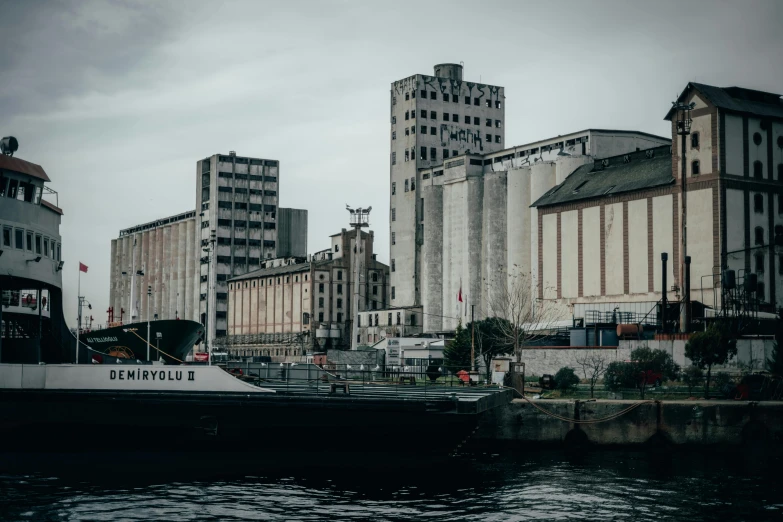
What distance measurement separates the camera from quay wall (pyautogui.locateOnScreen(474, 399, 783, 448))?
1660 inches

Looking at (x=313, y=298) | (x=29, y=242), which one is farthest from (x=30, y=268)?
(x=313, y=298)

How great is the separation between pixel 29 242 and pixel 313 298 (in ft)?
374

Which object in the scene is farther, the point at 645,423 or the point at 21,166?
the point at 645,423

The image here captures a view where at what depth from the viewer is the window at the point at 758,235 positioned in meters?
88.3

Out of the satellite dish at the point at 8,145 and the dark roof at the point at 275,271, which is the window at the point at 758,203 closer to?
the satellite dish at the point at 8,145

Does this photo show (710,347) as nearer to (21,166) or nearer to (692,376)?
(692,376)

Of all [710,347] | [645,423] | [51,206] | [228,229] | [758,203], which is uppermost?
[228,229]

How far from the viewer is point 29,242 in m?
36.4

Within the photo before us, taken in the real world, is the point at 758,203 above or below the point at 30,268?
above

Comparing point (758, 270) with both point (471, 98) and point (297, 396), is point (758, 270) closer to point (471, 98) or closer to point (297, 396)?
point (297, 396)

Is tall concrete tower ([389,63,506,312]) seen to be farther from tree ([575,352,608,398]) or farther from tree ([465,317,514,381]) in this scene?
tree ([575,352,608,398])

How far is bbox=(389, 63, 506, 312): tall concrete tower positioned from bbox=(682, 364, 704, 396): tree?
298ft

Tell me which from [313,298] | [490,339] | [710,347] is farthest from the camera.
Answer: [313,298]

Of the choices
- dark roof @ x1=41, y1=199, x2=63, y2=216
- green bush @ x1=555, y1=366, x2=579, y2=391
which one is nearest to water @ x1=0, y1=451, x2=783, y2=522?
dark roof @ x1=41, y1=199, x2=63, y2=216
